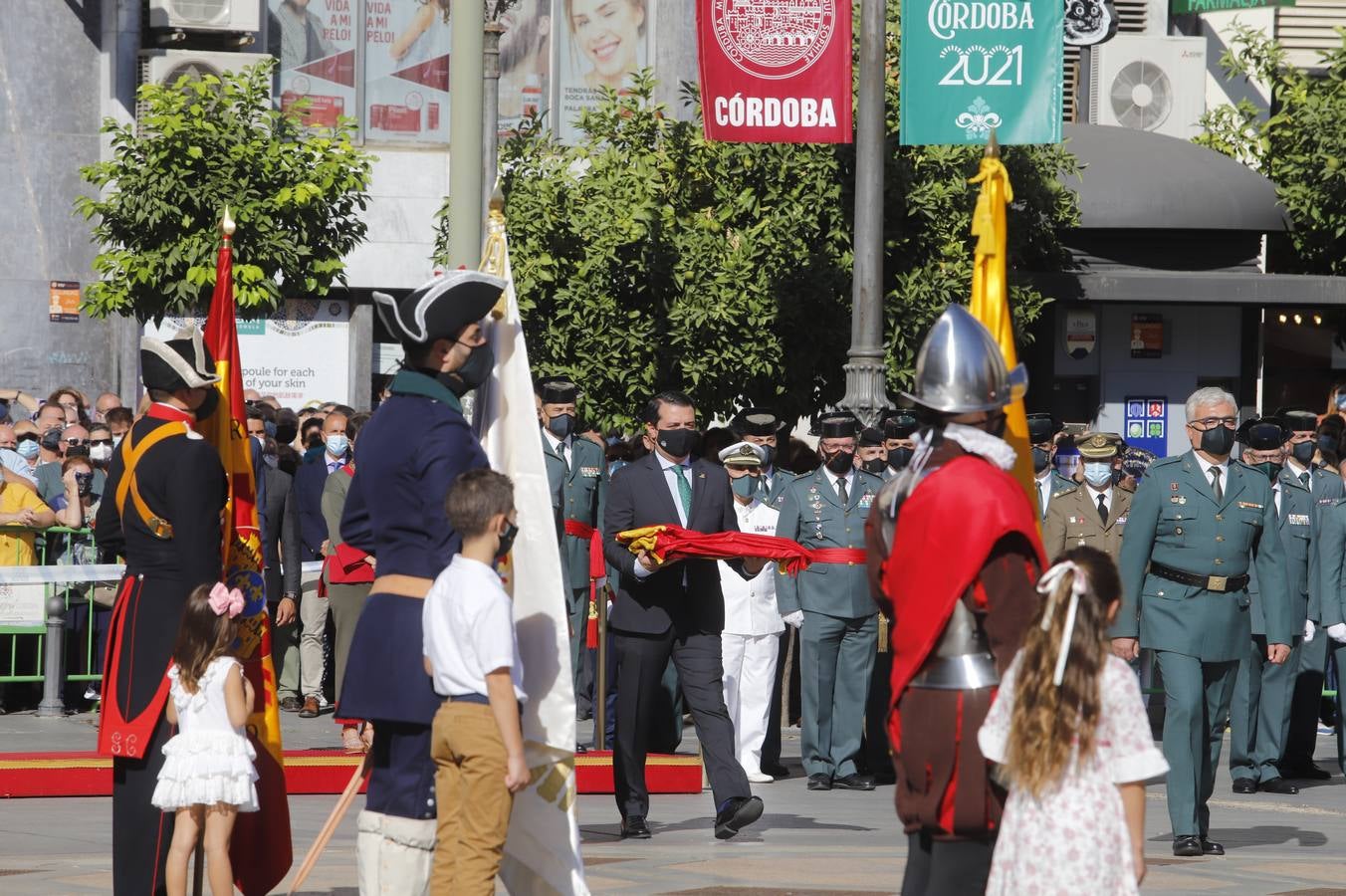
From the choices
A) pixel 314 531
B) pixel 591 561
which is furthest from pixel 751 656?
pixel 314 531

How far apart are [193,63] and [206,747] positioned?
2119 cm

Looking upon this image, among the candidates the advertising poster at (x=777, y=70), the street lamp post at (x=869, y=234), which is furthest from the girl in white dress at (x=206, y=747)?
the advertising poster at (x=777, y=70)

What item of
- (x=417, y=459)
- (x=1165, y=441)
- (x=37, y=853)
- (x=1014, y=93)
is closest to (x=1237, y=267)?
(x=1165, y=441)

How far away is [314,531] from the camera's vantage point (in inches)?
623

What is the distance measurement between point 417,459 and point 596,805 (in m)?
5.43

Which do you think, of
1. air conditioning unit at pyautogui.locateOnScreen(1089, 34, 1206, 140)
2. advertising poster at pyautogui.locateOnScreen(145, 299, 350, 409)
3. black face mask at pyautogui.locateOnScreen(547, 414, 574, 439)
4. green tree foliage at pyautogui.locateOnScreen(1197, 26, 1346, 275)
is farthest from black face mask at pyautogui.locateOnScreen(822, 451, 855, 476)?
air conditioning unit at pyautogui.locateOnScreen(1089, 34, 1206, 140)

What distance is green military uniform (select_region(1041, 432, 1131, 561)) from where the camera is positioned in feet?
46.9

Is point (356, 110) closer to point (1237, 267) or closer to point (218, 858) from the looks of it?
point (1237, 267)

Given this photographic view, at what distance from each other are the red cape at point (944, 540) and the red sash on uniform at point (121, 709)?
2.94m

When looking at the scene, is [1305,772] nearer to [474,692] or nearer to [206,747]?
[206,747]

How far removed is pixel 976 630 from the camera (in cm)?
552

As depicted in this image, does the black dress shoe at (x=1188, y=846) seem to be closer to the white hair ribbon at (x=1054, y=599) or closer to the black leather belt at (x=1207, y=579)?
the black leather belt at (x=1207, y=579)

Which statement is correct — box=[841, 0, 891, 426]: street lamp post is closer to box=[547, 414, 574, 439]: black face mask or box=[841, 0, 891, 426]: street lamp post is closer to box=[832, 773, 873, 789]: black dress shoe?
box=[547, 414, 574, 439]: black face mask

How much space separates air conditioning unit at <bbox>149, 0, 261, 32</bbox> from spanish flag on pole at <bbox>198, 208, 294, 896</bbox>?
1950cm
